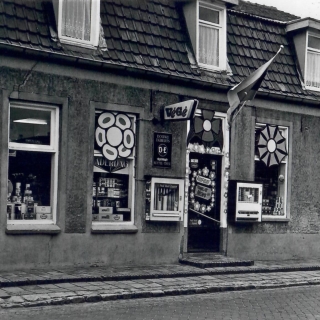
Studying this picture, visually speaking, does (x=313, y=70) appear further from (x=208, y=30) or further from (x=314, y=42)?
(x=208, y=30)

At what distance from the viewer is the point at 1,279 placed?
34.4ft

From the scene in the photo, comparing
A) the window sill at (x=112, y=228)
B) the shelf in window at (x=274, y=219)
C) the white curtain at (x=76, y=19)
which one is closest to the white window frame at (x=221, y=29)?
the white curtain at (x=76, y=19)

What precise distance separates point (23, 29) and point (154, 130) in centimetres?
354

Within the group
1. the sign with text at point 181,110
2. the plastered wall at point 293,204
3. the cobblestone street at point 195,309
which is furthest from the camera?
the plastered wall at point 293,204

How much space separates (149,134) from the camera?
1362 cm

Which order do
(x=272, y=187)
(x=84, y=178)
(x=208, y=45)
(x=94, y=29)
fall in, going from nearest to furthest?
(x=84, y=178) → (x=94, y=29) → (x=208, y=45) → (x=272, y=187)

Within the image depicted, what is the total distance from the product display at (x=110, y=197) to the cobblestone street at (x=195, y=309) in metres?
3.14

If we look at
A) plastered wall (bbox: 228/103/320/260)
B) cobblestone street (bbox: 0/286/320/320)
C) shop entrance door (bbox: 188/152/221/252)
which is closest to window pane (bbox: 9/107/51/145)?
shop entrance door (bbox: 188/152/221/252)

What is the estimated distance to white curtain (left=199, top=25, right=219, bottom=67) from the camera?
14664mm

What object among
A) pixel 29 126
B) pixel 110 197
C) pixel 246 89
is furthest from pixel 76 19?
pixel 246 89

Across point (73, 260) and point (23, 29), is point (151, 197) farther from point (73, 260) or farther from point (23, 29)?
point (23, 29)

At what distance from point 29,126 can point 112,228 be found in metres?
2.64

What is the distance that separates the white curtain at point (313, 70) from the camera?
54.9 feet

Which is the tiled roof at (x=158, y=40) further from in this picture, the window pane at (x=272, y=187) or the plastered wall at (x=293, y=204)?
the window pane at (x=272, y=187)
